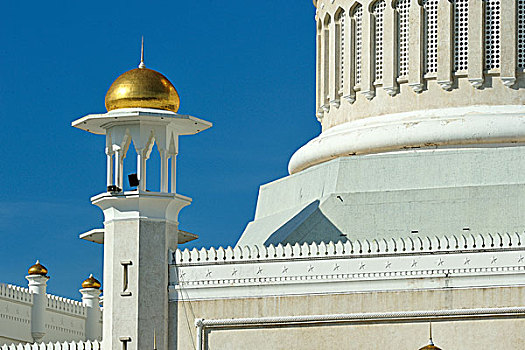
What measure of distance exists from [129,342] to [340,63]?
22.1 feet

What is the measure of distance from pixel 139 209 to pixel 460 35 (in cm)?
609

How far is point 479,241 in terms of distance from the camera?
22.0 meters

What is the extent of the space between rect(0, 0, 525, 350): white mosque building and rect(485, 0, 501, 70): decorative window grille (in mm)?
24

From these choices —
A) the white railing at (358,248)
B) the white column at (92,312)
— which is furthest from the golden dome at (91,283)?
the white railing at (358,248)

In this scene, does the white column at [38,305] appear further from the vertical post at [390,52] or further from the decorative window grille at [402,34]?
the decorative window grille at [402,34]

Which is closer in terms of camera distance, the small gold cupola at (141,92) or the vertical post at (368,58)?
the small gold cupola at (141,92)

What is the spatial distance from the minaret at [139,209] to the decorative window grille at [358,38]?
11.5ft

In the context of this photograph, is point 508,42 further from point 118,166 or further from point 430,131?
point 118,166

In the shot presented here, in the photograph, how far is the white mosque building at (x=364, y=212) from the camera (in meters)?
22.1

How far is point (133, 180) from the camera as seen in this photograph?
23.6 meters

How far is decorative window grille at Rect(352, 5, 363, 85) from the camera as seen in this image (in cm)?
2636

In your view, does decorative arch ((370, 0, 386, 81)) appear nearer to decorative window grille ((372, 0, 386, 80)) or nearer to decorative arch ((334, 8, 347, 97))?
decorative window grille ((372, 0, 386, 80))

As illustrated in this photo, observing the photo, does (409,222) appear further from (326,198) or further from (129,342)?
(129,342)

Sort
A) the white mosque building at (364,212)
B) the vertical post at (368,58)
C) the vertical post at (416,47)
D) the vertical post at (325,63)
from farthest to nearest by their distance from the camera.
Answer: the vertical post at (325,63), the vertical post at (368,58), the vertical post at (416,47), the white mosque building at (364,212)
